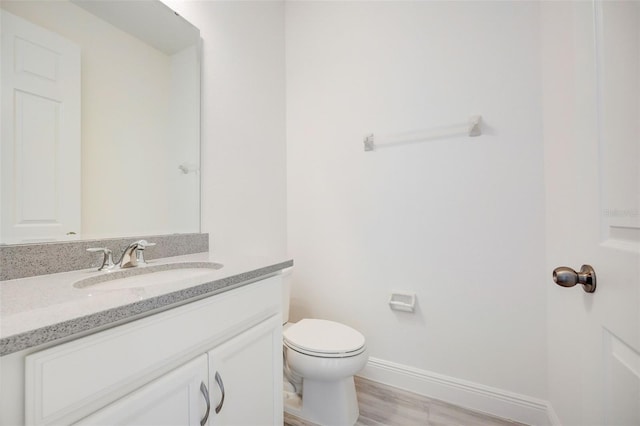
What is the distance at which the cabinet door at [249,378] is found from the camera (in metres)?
0.79

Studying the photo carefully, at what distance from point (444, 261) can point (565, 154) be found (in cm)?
71

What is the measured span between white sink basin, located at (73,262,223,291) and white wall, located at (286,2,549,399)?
897mm

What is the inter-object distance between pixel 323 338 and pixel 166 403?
80cm

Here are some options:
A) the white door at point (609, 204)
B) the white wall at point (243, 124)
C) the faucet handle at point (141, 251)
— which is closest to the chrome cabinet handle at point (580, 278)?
the white door at point (609, 204)

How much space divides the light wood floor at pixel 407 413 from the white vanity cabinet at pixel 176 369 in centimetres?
56

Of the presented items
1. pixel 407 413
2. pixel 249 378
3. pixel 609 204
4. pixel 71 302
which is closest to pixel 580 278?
pixel 609 204

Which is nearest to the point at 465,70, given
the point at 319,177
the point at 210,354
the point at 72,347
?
the point at 319,177

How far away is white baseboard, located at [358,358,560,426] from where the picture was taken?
129cm

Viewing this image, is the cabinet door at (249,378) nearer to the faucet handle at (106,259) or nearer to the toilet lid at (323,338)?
the toilet lid at (323,338)

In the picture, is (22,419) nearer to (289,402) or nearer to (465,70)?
(289,402)

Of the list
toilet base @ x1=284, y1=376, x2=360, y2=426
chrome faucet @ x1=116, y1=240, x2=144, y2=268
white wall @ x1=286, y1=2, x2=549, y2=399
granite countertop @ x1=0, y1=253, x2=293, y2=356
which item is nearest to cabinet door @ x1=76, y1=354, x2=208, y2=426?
granite countertop @ x1=0, y1=253, x2=293, y2=356

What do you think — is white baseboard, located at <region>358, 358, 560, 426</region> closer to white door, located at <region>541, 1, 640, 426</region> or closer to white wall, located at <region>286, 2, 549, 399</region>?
white wall, located at <region>286, 2, 549, 399</region>

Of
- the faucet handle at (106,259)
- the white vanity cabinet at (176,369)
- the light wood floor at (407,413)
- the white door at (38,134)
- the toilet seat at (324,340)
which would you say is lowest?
the light wood floor at (407,413)

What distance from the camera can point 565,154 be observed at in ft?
3.38
